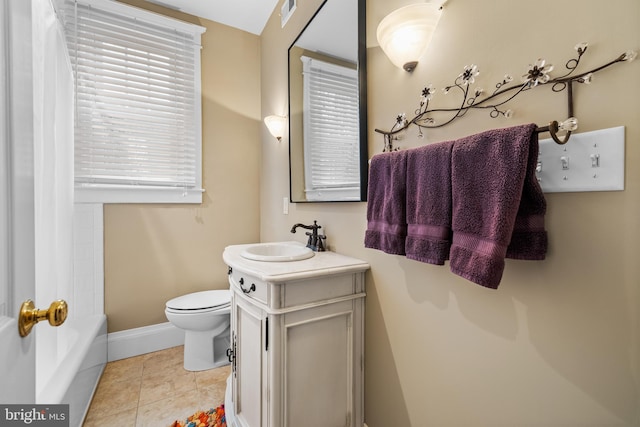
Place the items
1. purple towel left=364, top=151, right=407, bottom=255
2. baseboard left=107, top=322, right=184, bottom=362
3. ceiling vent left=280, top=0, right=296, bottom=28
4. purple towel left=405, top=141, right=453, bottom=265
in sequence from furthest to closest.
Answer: baseboard left=107, top=322, right=184, bottom=362 < ceiling vent left=280, top=0, right=296, bottom=28 < purple towel left=364, top=151, right=407, bottom=255 < purple towel left=405, top=141, right=453, bottom=265

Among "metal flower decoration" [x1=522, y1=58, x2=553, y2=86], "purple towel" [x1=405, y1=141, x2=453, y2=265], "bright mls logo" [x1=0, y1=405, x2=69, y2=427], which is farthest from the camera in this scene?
"purple towel" [x1=405, y1=141, x2=453, y2=265]

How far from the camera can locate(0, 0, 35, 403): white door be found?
1.56 feet

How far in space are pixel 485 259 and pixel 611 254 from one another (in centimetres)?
24

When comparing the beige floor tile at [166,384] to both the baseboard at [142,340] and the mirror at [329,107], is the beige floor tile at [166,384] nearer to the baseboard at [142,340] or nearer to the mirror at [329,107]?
the baseboard at [142,340]

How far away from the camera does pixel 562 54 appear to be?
65 centimetres

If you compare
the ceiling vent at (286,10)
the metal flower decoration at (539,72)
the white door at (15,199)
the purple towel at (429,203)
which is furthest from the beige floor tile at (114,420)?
the ceiling vent at (286,10)

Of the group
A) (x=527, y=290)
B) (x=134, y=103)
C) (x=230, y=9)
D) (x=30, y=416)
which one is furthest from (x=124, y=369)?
(x=230, y=9)

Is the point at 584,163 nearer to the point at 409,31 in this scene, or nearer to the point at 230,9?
the point at 409,31

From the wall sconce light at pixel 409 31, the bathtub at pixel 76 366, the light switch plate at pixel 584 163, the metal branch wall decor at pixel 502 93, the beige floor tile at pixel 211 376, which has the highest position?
the wall sconce light at pixel 409 31

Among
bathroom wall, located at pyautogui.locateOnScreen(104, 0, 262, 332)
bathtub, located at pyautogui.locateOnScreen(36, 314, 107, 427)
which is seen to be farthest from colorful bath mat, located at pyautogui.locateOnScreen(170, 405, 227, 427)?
bathroom wall, located at pyautogui.locateOnScreen(104, 0, 262, 332)

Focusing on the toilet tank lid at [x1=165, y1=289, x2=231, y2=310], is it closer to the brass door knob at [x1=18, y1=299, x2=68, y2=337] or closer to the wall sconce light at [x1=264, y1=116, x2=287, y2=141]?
the wall sconce light at [x1=264, y1=116, x2=287, y2=141]

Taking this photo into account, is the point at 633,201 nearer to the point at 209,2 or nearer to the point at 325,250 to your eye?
the point at 325,250

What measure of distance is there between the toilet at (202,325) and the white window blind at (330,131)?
3.36 feet

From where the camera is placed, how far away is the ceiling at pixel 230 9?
6.97 ft
